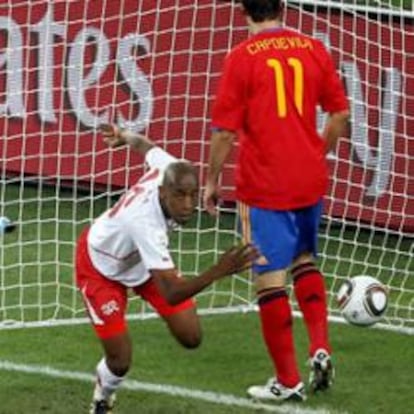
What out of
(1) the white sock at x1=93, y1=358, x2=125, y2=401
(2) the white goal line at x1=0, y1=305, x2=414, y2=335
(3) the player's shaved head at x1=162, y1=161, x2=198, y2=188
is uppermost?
(3) the player's shaved head at x1=162, y1=161, x2=198, y2=188

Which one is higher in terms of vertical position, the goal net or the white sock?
the goal net

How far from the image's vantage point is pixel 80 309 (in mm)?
8625

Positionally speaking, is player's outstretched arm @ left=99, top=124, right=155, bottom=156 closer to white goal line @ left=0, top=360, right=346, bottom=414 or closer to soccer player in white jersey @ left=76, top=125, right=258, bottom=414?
soccer player in white jersey @ left=76, top=125, right=258, bottom=414

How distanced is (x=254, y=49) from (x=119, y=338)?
4.51ft

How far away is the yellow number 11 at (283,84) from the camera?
263 inches

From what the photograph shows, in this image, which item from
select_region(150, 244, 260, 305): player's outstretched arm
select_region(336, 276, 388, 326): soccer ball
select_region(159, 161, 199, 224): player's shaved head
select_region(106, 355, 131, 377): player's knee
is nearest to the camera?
select_region(150, 244, 260, 305): player's outstretched arm

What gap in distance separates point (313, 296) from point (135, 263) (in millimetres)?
1033

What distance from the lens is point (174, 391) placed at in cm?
693

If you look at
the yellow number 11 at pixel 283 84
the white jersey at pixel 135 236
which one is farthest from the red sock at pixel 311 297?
the white jersey at pixel 135 236

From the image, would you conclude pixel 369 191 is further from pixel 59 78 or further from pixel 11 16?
pixel 11 16

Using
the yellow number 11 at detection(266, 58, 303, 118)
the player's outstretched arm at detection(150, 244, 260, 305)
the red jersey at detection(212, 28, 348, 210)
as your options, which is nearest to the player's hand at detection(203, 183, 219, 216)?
the red jersey at detection(212, 28, 348, 210)

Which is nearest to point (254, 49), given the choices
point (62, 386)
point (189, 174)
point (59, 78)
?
point (189, 174)

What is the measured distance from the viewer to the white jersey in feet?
19.9

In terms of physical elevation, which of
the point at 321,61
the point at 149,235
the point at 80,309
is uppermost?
the point at 321,61
